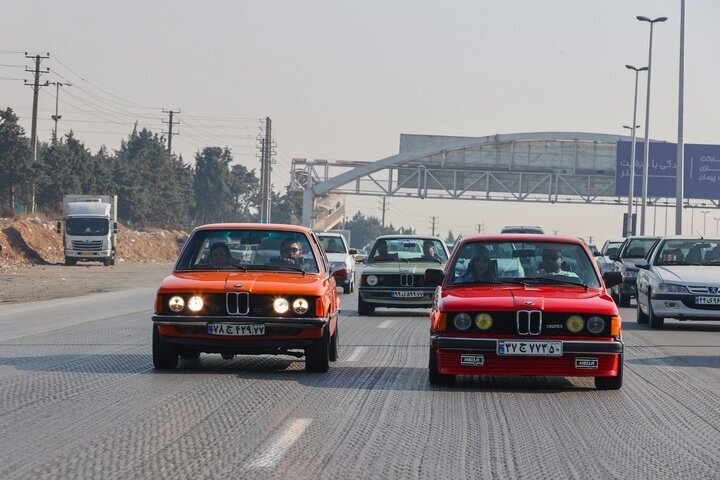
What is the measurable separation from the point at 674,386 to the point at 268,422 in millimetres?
4773

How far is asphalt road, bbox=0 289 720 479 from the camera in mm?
7406

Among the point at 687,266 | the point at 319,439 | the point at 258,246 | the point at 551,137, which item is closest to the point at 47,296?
the point at 687,266

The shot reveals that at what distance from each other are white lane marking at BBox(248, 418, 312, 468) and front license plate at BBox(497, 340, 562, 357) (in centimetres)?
246

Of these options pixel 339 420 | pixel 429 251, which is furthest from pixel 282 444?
pixel 429 251

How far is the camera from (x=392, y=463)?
7508 mm

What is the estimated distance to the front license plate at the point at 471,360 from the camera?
1114 centimetres

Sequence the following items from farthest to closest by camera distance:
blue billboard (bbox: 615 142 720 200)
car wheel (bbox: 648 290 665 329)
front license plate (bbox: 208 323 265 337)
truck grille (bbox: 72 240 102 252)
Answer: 1. blue billboard (bbox: 615 142 720 200)
2. truck grille (bbox: 72 240 102 252)
3. car wheel (bbox: 648 290 665 329)
4. front license plate (bbox: 208 323 265 337)

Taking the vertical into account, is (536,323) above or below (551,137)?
below

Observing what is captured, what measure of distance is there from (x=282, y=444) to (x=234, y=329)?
13.2 ft

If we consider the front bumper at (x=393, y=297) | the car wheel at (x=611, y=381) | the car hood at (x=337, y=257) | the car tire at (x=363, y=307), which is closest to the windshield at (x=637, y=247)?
the car hood at (x=337, y=257)

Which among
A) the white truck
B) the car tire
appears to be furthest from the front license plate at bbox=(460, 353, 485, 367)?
the white truck

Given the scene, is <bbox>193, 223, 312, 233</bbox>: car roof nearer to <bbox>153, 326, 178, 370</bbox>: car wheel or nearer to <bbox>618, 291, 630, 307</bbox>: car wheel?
<bbox>153, 326, 178, 370</bbox>: car wheel

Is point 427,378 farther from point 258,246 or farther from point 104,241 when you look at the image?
point 104,241

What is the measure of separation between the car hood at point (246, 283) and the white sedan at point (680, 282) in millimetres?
9281
